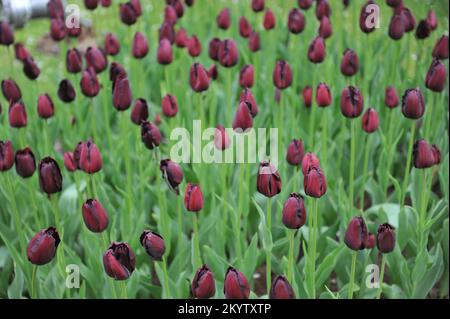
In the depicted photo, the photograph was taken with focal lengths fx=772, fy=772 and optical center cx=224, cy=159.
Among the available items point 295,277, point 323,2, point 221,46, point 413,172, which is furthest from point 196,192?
point 323,2

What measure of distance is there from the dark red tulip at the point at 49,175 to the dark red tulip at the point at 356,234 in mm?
871

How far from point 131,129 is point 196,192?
139 cm

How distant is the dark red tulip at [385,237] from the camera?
2.28 meters

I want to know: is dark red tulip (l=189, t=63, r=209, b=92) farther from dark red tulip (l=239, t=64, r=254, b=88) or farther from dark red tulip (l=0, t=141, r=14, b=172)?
Result: dark red tulip (l=0, t=141, r=14, b=172)

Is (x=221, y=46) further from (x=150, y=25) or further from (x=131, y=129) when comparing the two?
(x=150, y=25)

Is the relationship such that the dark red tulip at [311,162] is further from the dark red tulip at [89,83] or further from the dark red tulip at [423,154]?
the dark red tulip at [89,83]

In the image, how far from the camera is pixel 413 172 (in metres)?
3.17

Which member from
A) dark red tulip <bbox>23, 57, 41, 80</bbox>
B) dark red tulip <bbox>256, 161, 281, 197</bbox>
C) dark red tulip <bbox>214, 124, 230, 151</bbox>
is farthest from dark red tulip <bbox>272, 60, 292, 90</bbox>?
dark red tulip <bbox>23, 57, 41, 80</bbox>

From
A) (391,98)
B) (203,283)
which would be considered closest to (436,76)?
(391,98)

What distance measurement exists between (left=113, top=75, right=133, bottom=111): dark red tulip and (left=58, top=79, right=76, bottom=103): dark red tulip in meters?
0.39

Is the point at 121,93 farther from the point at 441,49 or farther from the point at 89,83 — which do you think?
the point at 441,49

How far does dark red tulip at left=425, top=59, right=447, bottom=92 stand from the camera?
282 centimetres

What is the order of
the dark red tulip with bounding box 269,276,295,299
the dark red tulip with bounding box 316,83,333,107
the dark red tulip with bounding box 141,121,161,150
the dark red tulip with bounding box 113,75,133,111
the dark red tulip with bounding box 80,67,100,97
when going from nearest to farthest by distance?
1. the dark red tulip with bounding box 269,276,295,299
2. the dark red tulip with bounding box 141,121,161,150
3. the dark red tulip with bounding box 113,75,133,111
4. the dark red tulip with bounding box 316,83,333,107
5. the dark red tulip with bounding box 80,67,100,97

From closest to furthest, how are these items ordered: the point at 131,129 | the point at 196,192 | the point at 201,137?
the point at 196,192, the point at 201,137, the point at 131,129
